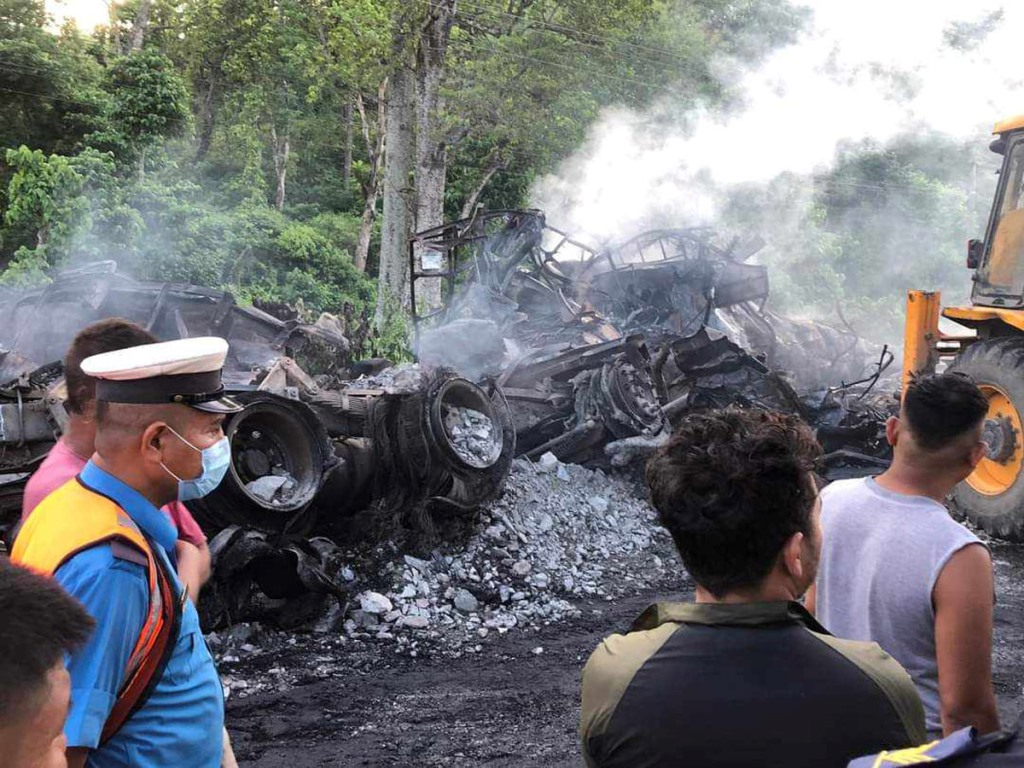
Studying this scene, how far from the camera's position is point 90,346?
2504mm

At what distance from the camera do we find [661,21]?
83.1 feet

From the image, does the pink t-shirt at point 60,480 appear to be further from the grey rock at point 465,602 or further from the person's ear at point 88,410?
the grey rock at point 465,602

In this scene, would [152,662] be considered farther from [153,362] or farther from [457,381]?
[457,381]

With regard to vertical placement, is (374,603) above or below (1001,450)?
below

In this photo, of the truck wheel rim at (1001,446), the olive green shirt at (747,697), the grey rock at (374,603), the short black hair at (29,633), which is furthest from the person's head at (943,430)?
the truck wheel rim at (1001,446)

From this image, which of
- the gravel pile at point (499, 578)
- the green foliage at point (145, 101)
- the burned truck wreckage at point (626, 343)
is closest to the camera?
the gravel pile at point (499, 578)

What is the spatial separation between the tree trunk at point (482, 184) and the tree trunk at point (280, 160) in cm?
757

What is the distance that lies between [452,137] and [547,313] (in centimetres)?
640

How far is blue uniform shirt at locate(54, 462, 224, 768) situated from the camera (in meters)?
1.64

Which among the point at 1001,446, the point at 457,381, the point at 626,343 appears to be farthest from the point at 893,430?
the point at 626,343

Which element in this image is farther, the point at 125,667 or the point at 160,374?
the point at 160,374

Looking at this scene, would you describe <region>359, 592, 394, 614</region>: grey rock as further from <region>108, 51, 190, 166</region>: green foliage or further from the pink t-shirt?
<region>108, 51, 190, 166</region>: green foliage

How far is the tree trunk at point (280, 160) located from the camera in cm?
2888

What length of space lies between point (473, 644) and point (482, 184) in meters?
18.1
